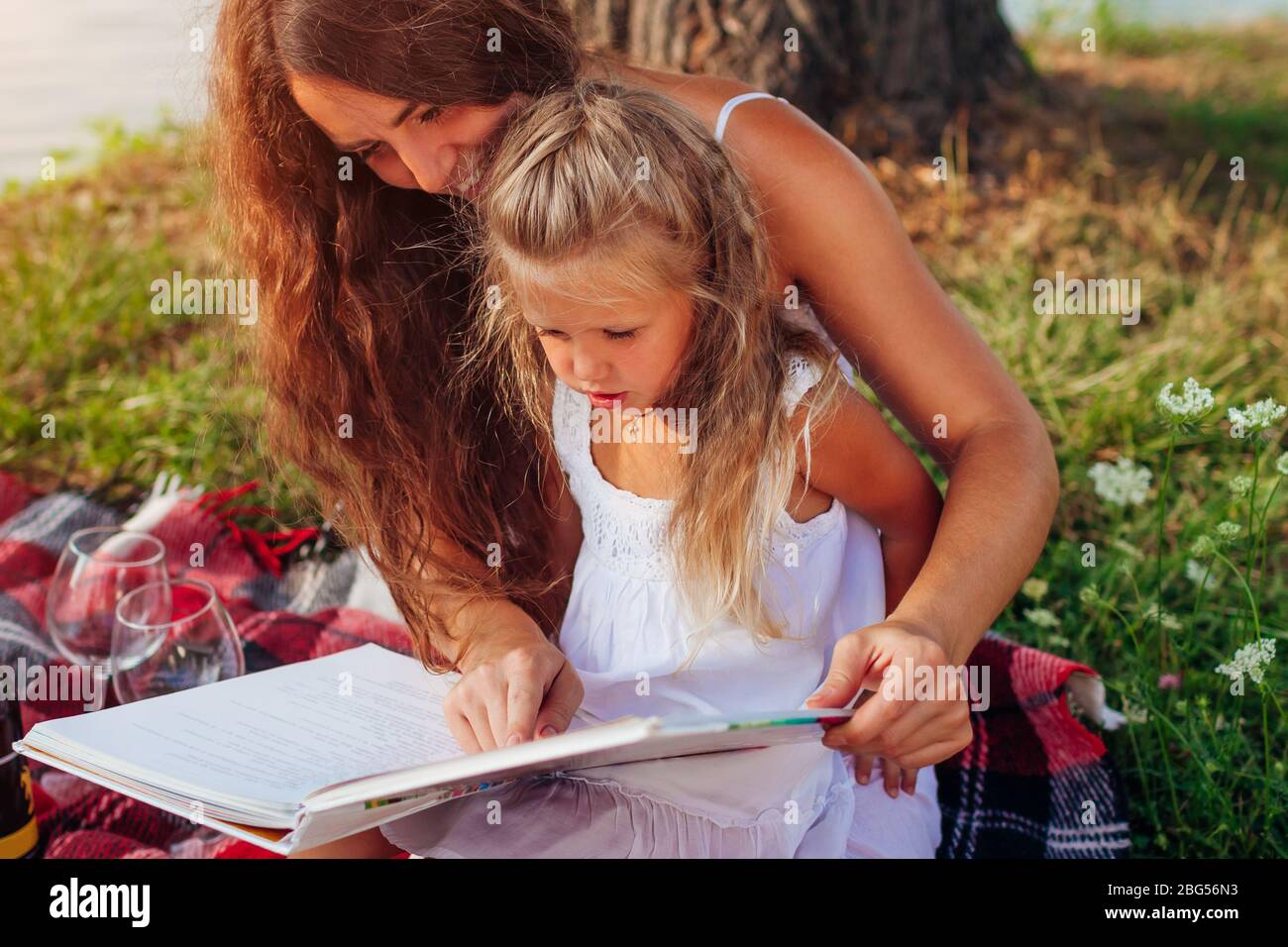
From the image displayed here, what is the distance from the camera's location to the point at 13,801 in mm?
1733

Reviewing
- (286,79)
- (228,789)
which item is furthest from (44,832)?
(286,79)

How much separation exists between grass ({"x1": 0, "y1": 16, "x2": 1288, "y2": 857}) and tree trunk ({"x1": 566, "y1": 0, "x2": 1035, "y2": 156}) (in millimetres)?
175

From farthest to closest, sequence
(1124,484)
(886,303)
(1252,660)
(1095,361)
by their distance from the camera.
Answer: (1095,361) → (1124,484) → (886,303) → (1252,660)

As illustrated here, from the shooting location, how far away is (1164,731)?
2.05 m

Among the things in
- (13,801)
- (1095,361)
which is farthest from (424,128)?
(1095,361)

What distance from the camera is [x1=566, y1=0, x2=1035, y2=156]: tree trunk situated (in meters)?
3.38

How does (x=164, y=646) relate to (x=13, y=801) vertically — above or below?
above

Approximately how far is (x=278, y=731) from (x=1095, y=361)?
89.3 inches

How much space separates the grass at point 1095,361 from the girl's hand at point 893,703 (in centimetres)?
55

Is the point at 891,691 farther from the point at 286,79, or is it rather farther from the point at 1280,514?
the point at 1280,514

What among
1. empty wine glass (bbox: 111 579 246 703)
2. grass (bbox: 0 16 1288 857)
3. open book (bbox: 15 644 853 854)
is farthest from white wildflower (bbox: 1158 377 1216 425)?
empty wine glass (bbox: 111 579 246 703)

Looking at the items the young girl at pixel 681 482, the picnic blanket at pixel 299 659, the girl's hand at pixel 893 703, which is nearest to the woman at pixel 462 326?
the girl's hand at pixel 893 703

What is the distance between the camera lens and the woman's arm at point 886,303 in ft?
5.65

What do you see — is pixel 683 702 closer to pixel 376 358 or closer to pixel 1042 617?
pixel 376 358
